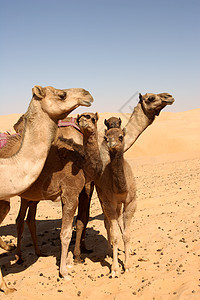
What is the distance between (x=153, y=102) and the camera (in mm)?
5770

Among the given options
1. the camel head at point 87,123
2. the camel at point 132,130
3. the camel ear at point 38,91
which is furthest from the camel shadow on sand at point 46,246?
the camel ear at point 38,91

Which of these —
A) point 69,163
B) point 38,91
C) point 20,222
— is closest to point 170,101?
point 69,163

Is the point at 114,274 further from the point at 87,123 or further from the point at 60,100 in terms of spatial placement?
the point at 60,100

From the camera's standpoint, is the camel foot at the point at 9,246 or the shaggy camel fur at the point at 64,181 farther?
the camel foot at the point at 9,246

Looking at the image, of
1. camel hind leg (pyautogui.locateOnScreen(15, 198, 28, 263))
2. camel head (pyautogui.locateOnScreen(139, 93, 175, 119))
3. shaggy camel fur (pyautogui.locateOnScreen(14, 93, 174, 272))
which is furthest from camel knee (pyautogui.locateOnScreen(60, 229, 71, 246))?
camel head (pyautogui.locateOnScreen(139, 93, 175, 119))

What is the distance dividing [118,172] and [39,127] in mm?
1355

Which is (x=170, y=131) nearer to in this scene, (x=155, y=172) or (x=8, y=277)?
(x=155, y=172)

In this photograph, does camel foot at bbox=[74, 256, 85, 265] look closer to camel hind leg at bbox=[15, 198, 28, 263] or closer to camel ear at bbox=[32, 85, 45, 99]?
camel hind leg at bbox=[15, 198, 28, 263]

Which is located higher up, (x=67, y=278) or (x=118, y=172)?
(x=118, y=172)

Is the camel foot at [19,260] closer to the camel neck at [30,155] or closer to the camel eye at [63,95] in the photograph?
the camel neck at [30,155]

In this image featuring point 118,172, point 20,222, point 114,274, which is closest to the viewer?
point 118,172

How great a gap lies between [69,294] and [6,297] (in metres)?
0.93

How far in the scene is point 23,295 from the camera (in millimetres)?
4414

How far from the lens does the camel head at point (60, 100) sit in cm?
421
